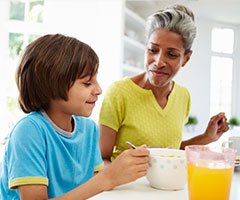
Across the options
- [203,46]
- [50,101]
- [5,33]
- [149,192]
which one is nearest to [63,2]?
→ [5,33]

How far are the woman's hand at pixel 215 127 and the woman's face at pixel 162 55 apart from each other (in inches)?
9.3

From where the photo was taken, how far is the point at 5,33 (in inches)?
115

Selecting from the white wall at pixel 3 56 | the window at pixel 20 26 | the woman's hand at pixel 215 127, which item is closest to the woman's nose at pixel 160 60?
the woman's hand at pixel 215 127

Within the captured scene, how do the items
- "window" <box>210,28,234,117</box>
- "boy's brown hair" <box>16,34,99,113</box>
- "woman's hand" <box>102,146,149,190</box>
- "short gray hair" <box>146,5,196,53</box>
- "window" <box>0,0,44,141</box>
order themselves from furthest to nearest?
"window" <box>210,28,234,117</box>
"window" <box>0,0,44,141</box>
"short gray hair" <box>146,5,196,53</box>
"boy's brown hair" <box>16,34,99,113</box>
"woman's hand" <box>102,146,149,190</box>

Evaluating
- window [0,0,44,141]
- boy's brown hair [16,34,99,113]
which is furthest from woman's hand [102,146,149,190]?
window [0,0,44,141]

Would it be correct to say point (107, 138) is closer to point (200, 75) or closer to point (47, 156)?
point (47, 156)

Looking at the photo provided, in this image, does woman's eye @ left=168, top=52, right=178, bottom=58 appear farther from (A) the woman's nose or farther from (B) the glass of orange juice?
(B) the glass of orange juice

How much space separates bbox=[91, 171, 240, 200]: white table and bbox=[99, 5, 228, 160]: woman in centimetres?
45

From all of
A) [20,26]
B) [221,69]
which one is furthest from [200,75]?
[20,26]

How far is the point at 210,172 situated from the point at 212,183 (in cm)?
2

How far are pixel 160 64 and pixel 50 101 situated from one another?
1.54ft

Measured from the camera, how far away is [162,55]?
1271 mm

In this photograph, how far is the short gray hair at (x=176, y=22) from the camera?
1.25 meters

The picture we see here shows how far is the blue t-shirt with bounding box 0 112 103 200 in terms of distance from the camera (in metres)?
0.83
